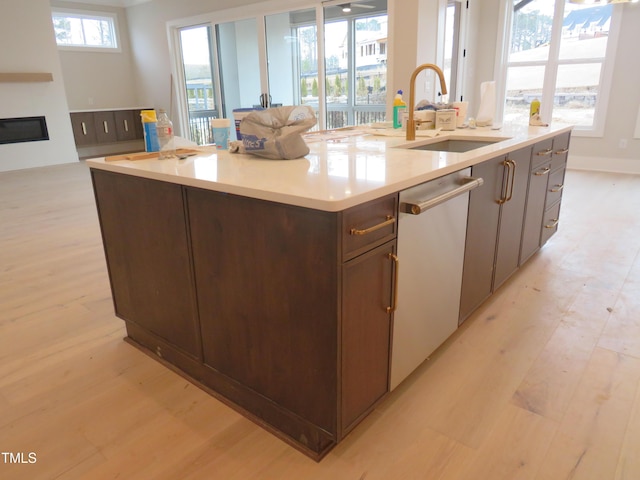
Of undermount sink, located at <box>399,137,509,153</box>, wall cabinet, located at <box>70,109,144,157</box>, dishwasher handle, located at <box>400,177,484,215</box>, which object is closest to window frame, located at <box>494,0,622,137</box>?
undermount sink, located at <box>399,137,509,153</box>

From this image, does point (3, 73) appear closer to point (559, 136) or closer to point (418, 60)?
point (418, 60)

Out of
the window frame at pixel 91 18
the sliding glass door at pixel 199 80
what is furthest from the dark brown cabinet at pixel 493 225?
the window frame at pixel 91 18

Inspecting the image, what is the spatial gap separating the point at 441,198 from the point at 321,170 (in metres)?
0.41

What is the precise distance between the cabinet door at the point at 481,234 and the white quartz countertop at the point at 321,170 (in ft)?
0.31

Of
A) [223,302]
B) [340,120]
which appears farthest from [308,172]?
[340,120]

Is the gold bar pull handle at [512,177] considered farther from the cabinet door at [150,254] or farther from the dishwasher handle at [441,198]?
the cabinet door at [150,254]

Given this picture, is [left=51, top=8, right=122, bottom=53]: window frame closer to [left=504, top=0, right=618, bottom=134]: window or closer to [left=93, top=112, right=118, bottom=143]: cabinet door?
[left=93, top=112, right=118, bottom=143]: cabinet door

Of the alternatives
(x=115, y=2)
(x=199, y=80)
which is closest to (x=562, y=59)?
(x=199, y=80)

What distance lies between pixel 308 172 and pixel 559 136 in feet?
6.98

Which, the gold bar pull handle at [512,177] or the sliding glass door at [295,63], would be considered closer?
the gold bar pull handle at [512,177]

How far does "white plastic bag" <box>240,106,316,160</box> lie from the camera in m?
1.71

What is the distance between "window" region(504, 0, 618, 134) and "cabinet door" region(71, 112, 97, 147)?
22.0ft

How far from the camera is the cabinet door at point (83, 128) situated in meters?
7.43

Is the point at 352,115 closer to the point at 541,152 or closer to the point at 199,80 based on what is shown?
the point at 199,80
